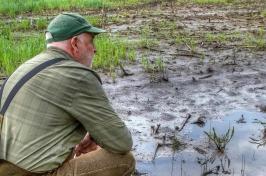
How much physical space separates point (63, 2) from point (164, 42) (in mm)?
6467

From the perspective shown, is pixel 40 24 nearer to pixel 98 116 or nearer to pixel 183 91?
pixel 183 91

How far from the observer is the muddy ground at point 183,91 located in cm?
570

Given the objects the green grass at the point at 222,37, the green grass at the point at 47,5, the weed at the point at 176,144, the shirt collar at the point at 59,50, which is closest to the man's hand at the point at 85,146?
the shirt collar at the point at 59,50

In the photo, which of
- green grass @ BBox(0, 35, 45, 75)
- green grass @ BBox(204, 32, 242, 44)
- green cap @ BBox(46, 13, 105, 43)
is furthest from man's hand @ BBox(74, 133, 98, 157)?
green grass @ BBox(204, 32, 242, 44)

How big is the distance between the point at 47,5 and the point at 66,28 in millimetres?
11814

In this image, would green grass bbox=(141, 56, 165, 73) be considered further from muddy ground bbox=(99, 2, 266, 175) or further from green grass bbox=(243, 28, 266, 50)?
green grass bbox=(243, 28, 266, 50)

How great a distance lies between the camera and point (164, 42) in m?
9.88

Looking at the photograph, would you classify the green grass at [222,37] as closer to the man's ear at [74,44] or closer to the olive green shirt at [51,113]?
the man's ear at [74,44]

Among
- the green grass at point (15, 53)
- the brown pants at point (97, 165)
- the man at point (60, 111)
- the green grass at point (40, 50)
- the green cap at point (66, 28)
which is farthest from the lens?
the green grass at point (40, 50)

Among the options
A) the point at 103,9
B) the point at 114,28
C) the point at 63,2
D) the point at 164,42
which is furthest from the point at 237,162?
the point at 63,2

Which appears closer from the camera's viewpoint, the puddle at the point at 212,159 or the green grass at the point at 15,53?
the puddle at the point at 212,159

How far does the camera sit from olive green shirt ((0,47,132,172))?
337 cm

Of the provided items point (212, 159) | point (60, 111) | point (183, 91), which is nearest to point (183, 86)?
point (183, 91)

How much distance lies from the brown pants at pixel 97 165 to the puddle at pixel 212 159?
1016mm
